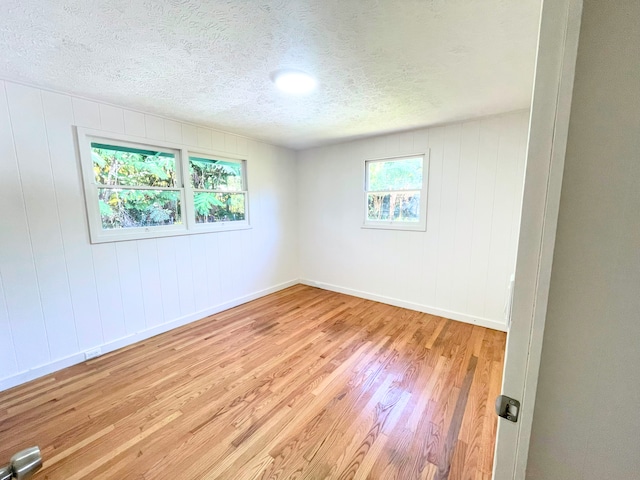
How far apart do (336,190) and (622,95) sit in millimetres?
3624

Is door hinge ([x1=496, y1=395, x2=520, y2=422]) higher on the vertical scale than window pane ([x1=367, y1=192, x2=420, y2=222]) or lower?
lower

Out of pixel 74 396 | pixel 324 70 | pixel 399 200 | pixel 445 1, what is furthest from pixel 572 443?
pixel 399 200

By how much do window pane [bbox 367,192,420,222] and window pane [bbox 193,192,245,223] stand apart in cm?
189

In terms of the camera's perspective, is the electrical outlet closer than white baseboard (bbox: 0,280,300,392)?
No

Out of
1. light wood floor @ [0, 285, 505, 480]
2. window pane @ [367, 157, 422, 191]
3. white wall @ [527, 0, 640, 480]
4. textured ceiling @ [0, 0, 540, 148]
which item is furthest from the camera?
window pane @ [367, 157, 422, 191]

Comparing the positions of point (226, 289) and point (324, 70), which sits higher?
point (324, 70)

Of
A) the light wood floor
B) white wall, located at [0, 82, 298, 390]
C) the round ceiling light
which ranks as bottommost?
the light wood floor

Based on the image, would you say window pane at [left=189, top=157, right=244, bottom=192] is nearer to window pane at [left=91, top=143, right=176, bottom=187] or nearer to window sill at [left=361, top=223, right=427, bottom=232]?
window pane at [left=91, top=143, right=176, bottom=187]

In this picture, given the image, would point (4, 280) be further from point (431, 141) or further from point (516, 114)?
point (516, 114)

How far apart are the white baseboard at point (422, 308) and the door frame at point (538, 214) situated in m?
2.22

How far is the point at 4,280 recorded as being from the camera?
1.98 metres

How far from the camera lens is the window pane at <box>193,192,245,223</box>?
325 centimetres

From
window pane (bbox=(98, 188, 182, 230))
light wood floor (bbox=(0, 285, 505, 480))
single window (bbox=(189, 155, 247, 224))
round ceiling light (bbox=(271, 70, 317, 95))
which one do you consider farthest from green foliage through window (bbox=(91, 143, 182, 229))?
round ceiling light (bbox=(271, 70, 317, 95))

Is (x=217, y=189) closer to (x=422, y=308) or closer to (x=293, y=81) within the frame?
(x=293, y=81)
